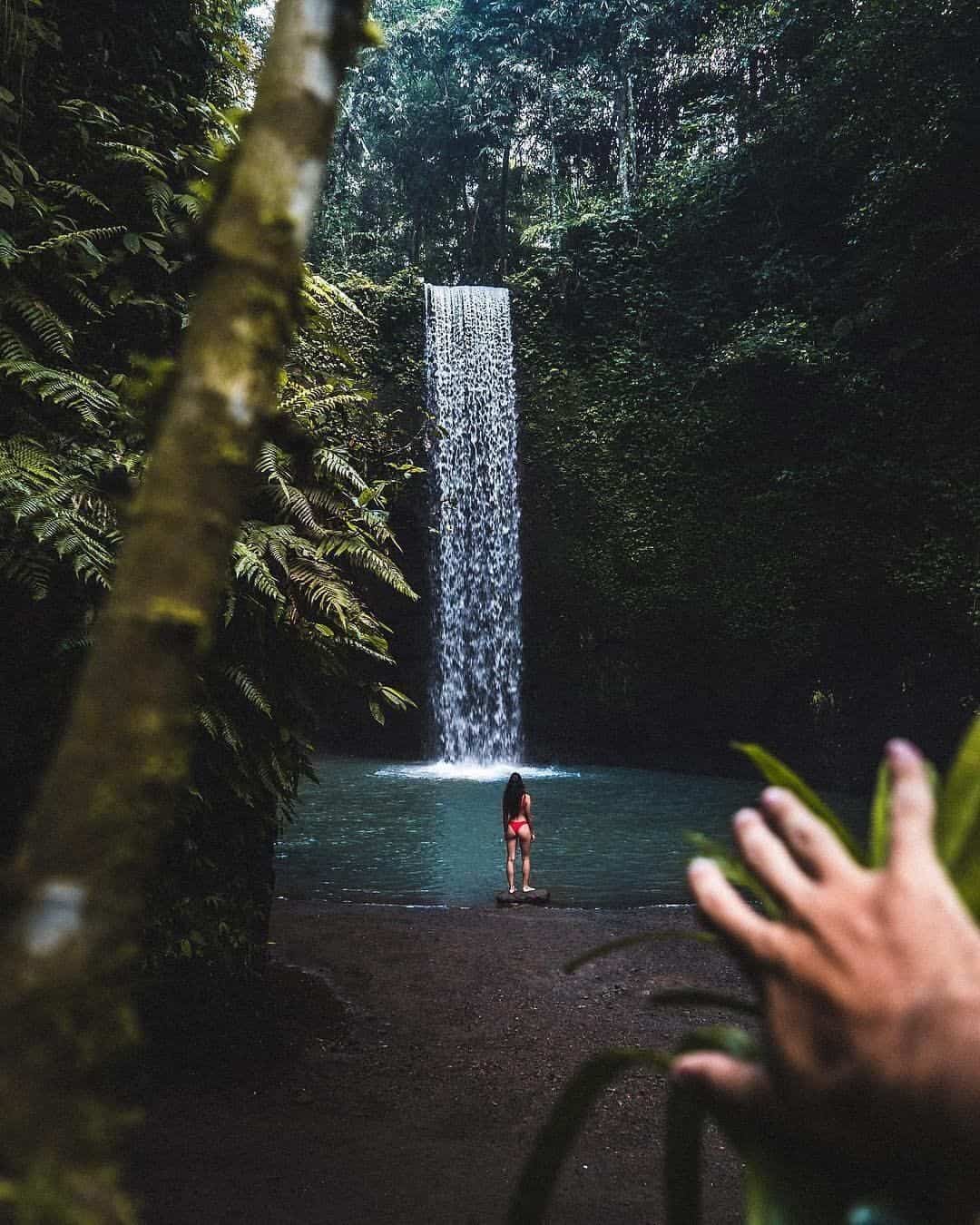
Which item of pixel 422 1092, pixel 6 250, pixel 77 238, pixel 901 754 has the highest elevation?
pixel 77 238

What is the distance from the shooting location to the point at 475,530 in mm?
18703

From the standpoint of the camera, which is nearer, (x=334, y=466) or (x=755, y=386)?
(x=334, y=466)

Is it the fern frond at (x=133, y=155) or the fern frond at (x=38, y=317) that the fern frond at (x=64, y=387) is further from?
the fern frond at (x=133, y=155)

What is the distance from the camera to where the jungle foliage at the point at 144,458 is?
167 inches

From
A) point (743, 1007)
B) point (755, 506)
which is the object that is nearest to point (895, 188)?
point (755, 506)

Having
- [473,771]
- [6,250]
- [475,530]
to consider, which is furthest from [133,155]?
[475,530]

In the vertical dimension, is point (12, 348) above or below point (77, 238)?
below

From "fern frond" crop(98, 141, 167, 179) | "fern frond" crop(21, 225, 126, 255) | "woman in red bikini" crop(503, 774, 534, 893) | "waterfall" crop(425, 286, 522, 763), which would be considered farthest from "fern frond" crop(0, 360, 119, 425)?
"waterfall" crop(425, 286, 522, 763)

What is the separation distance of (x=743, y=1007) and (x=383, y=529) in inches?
171

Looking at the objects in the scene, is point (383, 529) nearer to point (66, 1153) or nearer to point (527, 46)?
point (66, 1153)

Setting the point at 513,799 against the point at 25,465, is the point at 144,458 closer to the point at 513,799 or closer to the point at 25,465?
the point at 25,465

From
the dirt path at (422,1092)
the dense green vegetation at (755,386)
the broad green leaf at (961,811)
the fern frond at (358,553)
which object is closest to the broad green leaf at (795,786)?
the broad green leaf at (961,811)

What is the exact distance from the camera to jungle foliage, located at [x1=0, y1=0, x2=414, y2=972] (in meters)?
4.23

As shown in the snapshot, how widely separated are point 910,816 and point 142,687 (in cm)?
72
